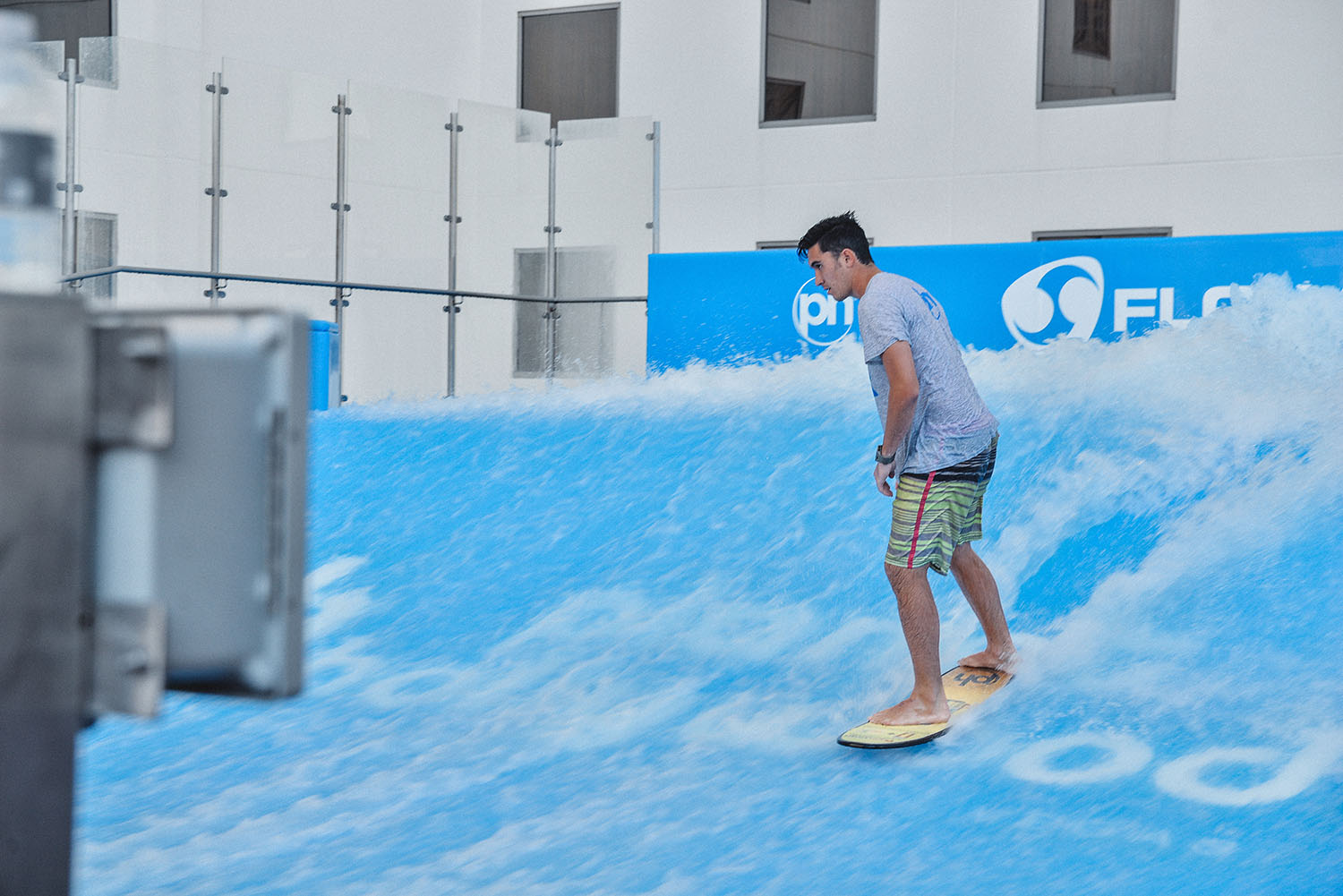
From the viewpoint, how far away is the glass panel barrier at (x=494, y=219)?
1091cm

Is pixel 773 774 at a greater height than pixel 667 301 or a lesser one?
lesser

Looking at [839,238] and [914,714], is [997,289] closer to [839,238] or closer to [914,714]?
[839,238]

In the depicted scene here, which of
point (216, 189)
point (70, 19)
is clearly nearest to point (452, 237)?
point (216, 189)

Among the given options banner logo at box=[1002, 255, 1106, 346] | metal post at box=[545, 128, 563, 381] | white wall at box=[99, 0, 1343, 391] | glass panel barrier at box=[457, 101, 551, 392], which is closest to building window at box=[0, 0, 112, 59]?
white wall at box=[99, 0, 1343, 391]

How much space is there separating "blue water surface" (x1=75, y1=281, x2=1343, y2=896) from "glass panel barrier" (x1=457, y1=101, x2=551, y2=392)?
214cm

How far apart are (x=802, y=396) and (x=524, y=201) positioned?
3886 millimetres

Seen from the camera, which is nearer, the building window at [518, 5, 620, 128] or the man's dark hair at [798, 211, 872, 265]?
the man's dark hair at [798, 211, 872, 265]

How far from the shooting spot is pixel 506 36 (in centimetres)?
1478

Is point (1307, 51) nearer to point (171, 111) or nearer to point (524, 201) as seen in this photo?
point (524, 201)

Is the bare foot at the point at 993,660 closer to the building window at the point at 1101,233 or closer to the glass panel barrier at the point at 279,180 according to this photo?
the glass panel barrier at the point at 279,180

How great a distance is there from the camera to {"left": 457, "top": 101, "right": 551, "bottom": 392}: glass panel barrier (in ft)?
35.8

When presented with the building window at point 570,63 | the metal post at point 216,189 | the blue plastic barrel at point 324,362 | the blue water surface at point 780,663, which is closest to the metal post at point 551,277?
the blue plastic barrel at point 324,362

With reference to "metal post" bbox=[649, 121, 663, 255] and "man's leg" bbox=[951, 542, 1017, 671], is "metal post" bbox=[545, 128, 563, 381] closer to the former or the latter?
"metal post" bbox=[649, 121, 663, 255]

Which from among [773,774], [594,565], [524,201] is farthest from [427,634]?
[524,201]
